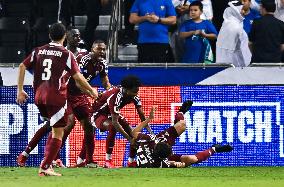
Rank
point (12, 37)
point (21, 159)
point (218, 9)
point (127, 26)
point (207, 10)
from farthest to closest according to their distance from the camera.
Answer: point (12, 37) < point (127, 26) < point (218, 9) < point (207, 10) < point (21, 159)

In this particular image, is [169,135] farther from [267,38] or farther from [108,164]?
[267,38]

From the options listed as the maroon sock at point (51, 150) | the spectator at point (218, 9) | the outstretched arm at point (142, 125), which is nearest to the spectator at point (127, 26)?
the spectator at point (218, 9)

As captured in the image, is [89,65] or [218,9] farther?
[218,9]

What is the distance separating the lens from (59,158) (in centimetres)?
1859

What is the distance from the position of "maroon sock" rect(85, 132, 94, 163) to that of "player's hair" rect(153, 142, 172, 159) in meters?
1.16

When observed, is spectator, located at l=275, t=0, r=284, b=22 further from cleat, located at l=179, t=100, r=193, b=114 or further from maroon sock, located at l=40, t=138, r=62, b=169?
maroon sock, located at l=40, t=138, r=62, b=169

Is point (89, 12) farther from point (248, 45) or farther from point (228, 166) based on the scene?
point (228, 166)

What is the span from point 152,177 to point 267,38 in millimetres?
5496

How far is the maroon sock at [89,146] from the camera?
58.3 ft

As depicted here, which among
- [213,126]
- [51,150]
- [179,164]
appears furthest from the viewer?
[213,126]

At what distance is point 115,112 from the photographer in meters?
17.8

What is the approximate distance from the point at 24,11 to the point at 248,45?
622cm

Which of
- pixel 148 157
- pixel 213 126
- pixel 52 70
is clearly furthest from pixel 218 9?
pixel 52 70

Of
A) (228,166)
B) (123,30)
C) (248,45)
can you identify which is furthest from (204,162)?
(123,30)
